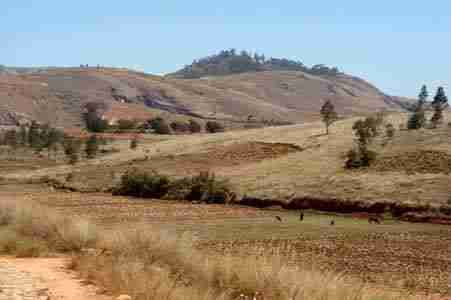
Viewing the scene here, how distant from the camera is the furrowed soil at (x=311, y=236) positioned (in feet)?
87.5

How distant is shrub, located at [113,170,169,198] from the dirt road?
54146mm

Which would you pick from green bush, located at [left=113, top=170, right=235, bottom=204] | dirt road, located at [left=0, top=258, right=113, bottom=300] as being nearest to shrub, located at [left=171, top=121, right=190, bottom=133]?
green bush, located at [left=113, top=170, right=235, bottom=204]

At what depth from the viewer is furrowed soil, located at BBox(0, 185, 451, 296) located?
26672 mm

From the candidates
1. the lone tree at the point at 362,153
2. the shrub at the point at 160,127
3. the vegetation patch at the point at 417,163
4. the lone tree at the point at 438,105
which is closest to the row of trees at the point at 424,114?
the lone tree at the point at 438,105

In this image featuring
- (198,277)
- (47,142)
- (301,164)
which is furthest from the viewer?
(47,142)

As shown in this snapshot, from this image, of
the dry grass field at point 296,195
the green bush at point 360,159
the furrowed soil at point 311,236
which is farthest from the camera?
the green bush at point 360,159

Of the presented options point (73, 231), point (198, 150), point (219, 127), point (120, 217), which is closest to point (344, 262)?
point (73, 231)

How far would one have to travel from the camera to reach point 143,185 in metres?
73.0

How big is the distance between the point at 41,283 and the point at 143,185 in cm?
5860

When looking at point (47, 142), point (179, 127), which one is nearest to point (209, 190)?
point (47, 142)

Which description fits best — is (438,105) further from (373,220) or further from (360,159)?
(373,220)

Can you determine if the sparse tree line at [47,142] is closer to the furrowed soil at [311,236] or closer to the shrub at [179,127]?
the shrub at [179,127]

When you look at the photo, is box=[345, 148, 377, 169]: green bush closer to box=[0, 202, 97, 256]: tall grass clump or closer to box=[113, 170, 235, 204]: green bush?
box=[113, 170, 235, 204]: green bush

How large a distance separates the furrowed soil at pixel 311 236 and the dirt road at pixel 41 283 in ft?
10.0
